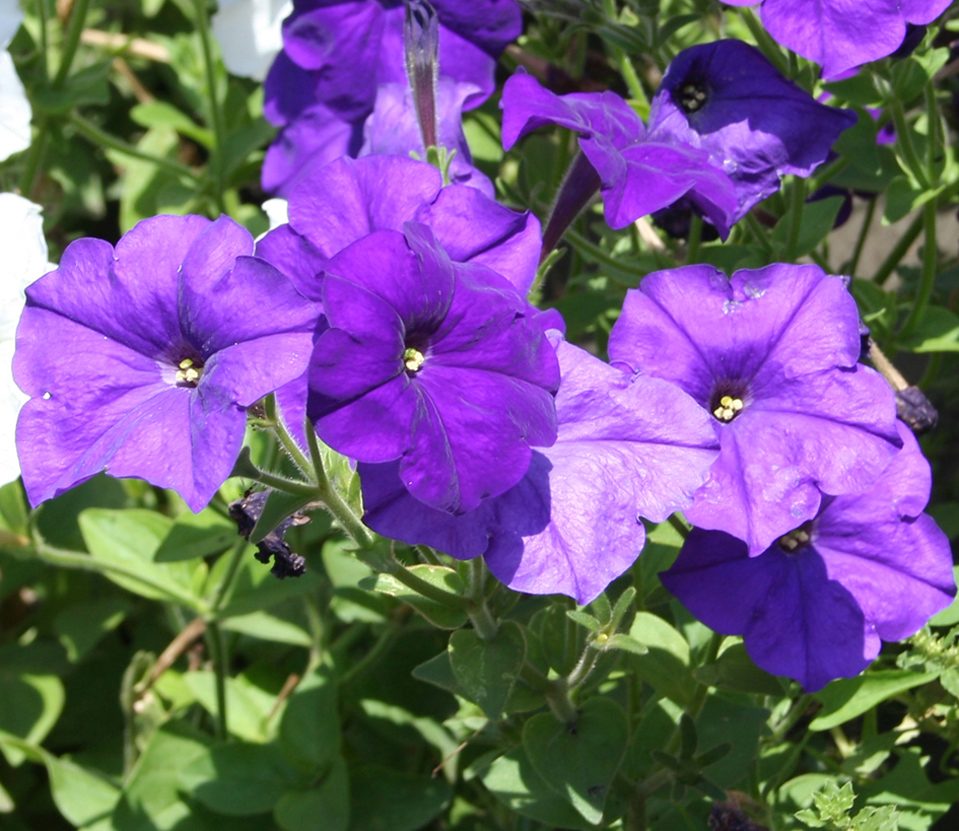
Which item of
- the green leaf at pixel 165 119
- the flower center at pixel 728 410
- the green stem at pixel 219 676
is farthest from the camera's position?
the green leaf at pixel 165 119

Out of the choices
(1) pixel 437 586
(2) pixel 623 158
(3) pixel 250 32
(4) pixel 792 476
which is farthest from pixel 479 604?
(3) pixel 250 32

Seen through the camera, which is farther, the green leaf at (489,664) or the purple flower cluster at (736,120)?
the purple flower cluster at (736,120)

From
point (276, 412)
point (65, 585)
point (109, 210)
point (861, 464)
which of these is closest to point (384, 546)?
point (276, 412)

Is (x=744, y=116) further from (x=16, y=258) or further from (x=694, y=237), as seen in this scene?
(x=16, y=258)

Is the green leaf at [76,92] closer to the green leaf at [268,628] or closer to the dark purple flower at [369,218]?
the green leaf at [268,628]

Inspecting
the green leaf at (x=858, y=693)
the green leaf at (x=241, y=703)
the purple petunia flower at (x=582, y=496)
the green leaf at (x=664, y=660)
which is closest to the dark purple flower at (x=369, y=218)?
the purple petunia flower at (x=582, y=496)

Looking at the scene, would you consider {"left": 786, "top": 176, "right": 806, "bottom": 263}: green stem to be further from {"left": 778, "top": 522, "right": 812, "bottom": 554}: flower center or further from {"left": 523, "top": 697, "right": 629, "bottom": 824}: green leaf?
{"left": 523, "top": 697, "right": 629, "bottom": 824}: green leaf

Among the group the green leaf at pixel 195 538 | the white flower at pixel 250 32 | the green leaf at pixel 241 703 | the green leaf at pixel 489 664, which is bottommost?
the green leaf at pixel 241 703
